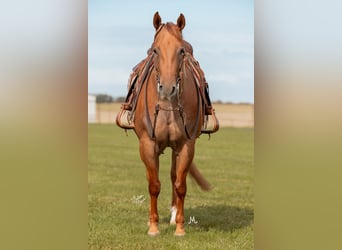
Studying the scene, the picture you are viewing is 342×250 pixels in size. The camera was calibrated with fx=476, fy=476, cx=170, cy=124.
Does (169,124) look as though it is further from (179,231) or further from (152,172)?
(179,231)

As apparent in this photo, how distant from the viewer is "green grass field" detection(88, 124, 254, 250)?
5395mm

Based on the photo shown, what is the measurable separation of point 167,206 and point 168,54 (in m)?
3.01

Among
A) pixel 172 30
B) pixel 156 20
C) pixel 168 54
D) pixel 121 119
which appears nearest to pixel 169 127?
pixel 121 119

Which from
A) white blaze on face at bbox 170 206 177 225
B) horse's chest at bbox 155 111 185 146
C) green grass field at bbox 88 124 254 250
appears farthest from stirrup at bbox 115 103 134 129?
white blaze on face at bbox 170 206 177 225

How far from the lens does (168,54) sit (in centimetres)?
504

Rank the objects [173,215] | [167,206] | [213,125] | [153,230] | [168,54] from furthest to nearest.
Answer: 1. [167,206]
2. [213,125]
3. [173,215]
4. [153,230]
5. [168,54]

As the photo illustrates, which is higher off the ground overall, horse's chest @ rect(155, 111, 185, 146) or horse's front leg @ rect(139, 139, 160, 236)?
horse's chest @ rect(155, 111, 185, 146)

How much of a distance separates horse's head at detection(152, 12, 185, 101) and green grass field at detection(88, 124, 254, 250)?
0.98m

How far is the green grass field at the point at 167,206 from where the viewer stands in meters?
5.39

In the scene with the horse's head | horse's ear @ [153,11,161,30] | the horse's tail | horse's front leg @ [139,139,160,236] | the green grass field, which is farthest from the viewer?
the horse's tail

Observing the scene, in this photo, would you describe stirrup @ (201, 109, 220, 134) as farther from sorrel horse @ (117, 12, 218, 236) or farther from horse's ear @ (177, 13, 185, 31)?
horse's ear @ (177, 13, 185, 31)

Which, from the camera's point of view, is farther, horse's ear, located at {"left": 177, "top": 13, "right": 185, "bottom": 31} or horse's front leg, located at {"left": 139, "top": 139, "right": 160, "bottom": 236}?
horse's front leg, located at {"left": 139, "top": 139, "right": 160, "bottom": 236}

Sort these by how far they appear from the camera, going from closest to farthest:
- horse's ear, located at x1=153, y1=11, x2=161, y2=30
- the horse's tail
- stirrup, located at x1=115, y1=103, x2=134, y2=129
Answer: horse's ear, located at x1=153, y1=11, x2=161, y2=30 → stirrup, located at x1=115, y1=103, x2=134, y2=129 → the horse's tail
